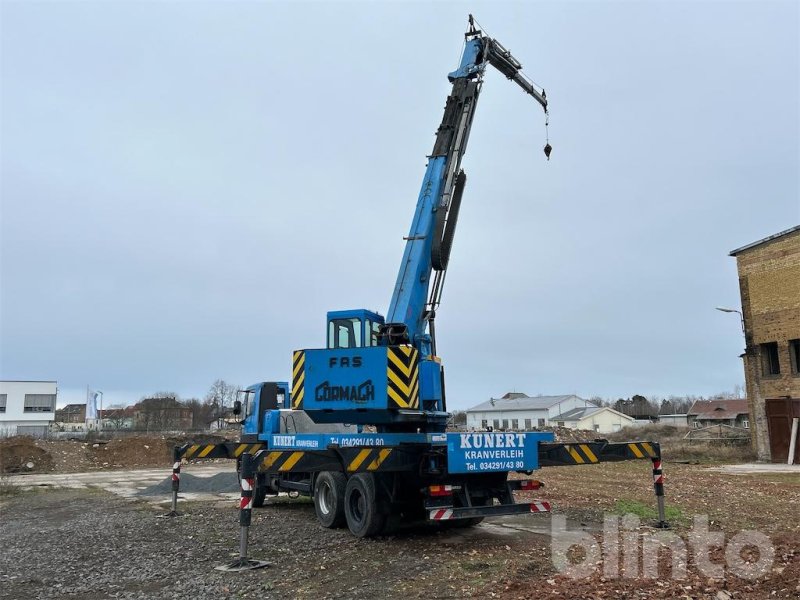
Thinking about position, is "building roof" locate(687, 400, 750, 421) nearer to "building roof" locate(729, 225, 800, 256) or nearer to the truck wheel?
"building roof" locate(729, 225, 800, 256)

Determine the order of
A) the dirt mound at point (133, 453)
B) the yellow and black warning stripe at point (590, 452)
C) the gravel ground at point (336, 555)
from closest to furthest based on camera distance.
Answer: the gravel ground at point (336, 555) < the yellow and black warning stripe at point (590, 452) < the dirt mound at point (133, 453)

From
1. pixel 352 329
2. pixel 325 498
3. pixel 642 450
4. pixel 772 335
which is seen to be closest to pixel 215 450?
pixel 325 498

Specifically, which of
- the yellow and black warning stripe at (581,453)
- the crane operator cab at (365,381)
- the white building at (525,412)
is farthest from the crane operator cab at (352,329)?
the white building at (525,412)

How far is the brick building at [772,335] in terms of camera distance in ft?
88.3

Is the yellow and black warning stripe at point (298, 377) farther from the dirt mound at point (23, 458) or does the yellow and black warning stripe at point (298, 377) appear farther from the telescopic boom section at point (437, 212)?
the dirt mound at point (23, 458)

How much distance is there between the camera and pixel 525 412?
8838 centimetres

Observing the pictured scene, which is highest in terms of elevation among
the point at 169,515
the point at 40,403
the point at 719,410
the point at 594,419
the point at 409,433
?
the point at 40,403

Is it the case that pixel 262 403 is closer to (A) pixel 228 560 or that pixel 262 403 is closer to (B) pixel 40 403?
(A) pixel 228 560

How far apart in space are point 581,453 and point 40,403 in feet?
287

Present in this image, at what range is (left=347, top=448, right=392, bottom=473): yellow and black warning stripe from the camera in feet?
30.1

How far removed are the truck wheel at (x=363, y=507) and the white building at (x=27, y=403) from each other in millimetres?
79170

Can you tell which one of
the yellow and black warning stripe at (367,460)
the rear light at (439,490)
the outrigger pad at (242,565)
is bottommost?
the outrigger pad at (242,565)

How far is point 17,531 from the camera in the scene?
1202 centimetres

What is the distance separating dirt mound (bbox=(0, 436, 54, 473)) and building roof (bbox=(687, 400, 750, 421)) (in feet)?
248
